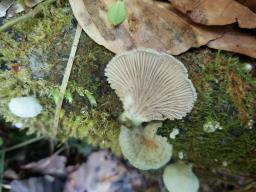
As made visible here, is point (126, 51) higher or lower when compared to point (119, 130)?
higher

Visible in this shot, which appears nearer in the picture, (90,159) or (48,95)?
(48,95)

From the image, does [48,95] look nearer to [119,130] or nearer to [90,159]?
[119,130]

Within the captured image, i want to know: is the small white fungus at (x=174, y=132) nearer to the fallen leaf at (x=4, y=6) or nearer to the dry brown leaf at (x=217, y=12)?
the dry brown leaf at (x=217, y=12)

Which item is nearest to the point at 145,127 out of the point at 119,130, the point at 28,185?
the point at 119,130

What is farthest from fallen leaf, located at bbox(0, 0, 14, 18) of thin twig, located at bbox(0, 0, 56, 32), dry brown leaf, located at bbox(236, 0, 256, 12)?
dry brown leaf, located at bbox(236, 0, 256, 12)

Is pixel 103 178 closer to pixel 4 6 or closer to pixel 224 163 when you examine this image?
pixel 224 163

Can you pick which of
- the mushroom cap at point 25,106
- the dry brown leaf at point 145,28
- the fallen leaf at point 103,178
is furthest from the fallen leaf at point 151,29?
the fallen leaf at point 103,178

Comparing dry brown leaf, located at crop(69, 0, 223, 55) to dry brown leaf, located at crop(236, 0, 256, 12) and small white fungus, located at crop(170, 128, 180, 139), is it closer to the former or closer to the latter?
dry brown leaf, located at crop(236, 0, 256, 12)
